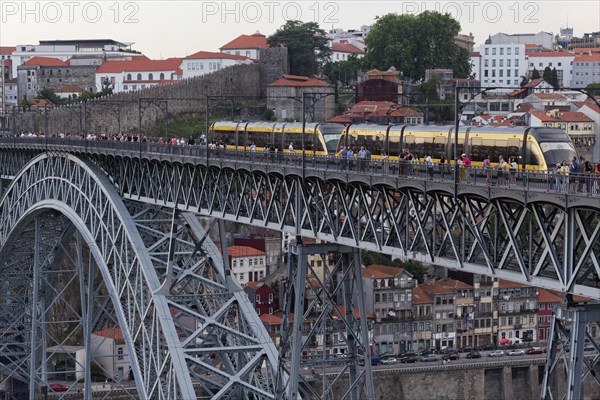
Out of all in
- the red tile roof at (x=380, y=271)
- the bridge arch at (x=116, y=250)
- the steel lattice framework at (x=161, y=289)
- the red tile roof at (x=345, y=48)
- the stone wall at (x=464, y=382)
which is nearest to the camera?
the steel lattice framework at (x=161, y=289)

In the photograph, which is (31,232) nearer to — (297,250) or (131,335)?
(131,335)

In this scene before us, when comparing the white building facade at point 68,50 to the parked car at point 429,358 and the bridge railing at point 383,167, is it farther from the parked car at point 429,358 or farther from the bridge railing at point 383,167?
the bridge railing at point 383,167

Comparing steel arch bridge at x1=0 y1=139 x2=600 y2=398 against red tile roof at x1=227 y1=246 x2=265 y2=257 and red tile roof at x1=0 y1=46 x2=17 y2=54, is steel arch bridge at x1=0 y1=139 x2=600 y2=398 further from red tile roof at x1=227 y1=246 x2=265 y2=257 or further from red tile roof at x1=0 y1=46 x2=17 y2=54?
red tile roof at x1=0 y1=46 x2=17 y2=54

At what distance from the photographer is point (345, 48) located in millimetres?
179750

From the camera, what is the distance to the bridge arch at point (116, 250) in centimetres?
5028

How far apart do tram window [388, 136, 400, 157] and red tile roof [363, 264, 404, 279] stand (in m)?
69.1

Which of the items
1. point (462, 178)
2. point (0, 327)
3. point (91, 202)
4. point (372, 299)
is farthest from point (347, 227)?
point (372, 299)

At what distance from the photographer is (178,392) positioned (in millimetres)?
49750

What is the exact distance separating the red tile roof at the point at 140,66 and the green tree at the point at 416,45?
22471mm

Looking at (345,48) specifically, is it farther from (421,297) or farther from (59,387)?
(59,387)

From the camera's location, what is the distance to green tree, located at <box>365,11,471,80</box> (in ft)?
513

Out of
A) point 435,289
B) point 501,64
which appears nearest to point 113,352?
point 435,289

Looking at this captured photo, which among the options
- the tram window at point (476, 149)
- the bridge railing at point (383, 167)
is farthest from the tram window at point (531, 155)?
the bridge railing at point (383, 167)

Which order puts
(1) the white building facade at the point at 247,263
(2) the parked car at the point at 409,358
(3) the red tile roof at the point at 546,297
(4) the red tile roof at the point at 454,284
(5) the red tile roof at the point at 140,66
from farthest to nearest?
(5) the red tile roof at the point at 140,66 → (3) the red tile roof at the point at 546,297 → (4) the red tile roof at the point at 454,284 → (1) the white building facade at the point at 247,263 → (2) the parked car at the point at 409,358
